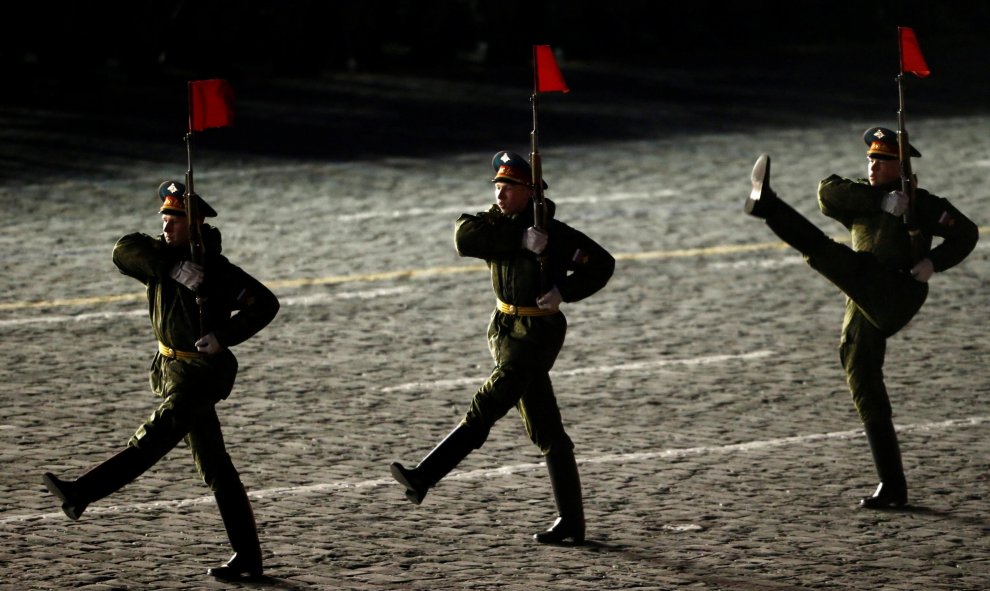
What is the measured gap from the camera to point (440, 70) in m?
28.5

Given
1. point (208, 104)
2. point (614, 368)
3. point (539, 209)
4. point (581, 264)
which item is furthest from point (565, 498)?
point (614, 368)

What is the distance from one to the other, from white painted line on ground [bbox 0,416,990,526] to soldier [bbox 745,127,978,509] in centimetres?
134

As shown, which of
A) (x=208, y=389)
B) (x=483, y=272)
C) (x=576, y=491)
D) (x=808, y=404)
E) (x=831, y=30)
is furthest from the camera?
(x=831, y=30)

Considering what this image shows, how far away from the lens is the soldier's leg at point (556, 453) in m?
9.59

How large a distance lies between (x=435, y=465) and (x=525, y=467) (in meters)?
1.85

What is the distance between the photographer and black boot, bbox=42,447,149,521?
882cm

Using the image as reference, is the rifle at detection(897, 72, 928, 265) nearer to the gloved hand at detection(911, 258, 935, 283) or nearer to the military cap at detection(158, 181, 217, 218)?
the gloved hand at detection(911, 258, 935, 283)

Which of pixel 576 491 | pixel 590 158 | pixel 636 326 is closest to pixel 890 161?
pixel 576 491

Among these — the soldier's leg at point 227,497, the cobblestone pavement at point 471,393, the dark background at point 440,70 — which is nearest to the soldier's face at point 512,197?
the cobblestone pavement at point 471,393

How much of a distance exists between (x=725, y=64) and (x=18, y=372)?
1730cm

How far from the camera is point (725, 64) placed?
28.9m

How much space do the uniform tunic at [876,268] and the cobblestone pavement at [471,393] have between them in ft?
2.42

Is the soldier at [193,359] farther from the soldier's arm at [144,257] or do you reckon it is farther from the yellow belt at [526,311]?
the yellow belt at [526,311]

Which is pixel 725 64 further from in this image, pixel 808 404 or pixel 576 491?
pixel 576 491
